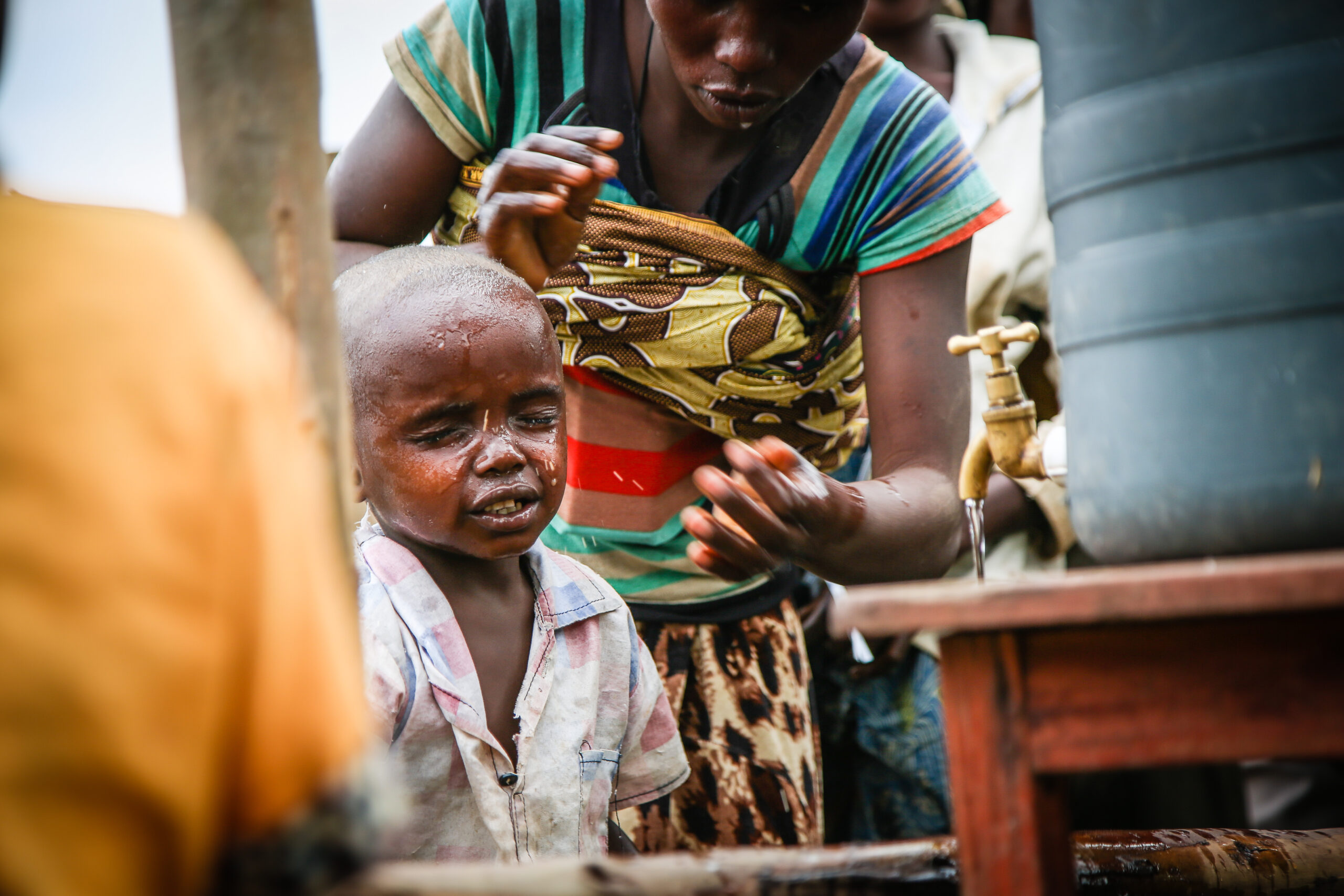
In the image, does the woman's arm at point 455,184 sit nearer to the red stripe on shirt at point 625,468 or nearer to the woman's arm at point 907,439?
the red stripe on shirt at point 625,468

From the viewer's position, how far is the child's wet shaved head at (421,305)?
1774 millimetres

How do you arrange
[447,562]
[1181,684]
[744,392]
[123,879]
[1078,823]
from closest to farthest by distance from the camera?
1. [123,879]
2. [1181,684]
3. [447,562]
4. [744,392]
5. [1078,823]

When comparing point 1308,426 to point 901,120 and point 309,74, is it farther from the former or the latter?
point 901,120

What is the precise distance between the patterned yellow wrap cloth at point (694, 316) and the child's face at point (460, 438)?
28 cm

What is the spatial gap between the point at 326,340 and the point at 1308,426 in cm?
85

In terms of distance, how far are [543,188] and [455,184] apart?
1.56 ft

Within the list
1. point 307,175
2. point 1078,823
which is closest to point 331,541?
point 307,175

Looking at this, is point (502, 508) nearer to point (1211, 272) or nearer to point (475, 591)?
point (475, 591)

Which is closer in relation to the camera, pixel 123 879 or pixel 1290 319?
pixel 123 879

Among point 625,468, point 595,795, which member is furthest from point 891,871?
point 625,468

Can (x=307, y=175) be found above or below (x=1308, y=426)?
above

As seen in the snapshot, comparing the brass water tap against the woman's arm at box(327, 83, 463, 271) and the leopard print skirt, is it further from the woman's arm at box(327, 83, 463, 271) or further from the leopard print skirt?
the woman's arm at box(327, 83, 463, 271)

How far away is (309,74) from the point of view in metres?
0.98

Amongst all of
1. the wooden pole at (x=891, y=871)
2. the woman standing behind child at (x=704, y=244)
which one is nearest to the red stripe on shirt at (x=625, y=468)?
the woman standing behind child at (x=704, y=244)
